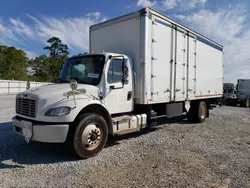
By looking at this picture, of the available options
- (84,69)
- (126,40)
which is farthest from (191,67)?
(84,69)

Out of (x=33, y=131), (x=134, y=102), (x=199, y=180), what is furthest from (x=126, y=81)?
(x=199, y=180)

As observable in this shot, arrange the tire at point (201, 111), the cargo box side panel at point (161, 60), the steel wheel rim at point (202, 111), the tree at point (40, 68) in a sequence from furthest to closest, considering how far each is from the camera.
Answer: the tree at point (40, 68), the steel wheel rim at point (202, 111), the tire at point (201, 111), the cargo box side panel at point (161, 60)

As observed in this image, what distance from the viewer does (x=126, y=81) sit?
5684 mm

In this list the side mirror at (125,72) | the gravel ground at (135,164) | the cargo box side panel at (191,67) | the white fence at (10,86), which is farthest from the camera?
the white fence at (10,86)

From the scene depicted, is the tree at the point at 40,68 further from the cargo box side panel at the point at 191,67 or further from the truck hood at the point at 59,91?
the truck hood at the point at 59,91

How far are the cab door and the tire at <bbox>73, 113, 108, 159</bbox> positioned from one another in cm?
65

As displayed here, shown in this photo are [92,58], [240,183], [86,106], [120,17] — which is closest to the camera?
[240,183]

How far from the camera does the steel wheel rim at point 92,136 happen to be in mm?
4582

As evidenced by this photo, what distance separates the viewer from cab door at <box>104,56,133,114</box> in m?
5.33

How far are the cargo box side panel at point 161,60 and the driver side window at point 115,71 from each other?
118 centimetres

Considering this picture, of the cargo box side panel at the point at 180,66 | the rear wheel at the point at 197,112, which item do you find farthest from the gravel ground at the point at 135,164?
the rear wheel at the point at 197,112

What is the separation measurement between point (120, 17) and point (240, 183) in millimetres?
5225

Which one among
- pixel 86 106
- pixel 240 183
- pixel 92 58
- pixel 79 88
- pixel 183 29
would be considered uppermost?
pixel 183 29

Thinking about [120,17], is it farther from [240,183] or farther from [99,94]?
[240,183]
